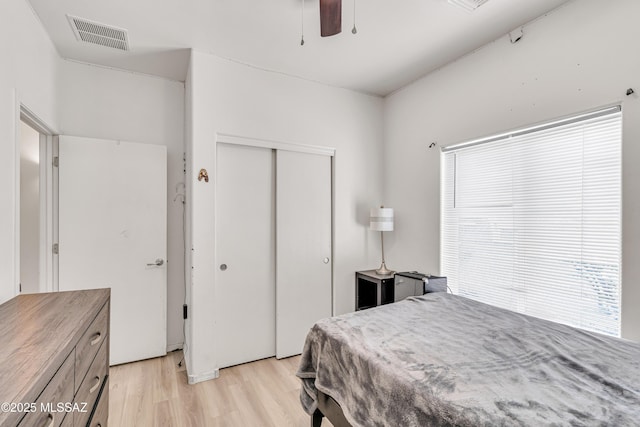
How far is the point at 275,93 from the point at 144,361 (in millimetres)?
2839

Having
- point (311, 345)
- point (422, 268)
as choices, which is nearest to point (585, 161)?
point (422, 268)

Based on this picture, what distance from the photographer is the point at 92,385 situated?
1384 millimetres

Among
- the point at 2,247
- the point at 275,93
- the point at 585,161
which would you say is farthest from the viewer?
the point at 275,93

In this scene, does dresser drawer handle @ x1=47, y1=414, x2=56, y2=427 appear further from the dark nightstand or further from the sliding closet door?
the dark nightstand

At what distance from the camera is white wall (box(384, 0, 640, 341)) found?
67.7 inches

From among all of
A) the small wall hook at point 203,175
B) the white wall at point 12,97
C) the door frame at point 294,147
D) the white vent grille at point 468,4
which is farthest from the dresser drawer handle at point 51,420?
the white vent grille at point 468,4

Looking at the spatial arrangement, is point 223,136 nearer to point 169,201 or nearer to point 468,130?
point 169,201

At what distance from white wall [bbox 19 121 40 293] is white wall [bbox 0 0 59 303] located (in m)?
0.83

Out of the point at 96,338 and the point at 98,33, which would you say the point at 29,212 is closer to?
the point at 98,33

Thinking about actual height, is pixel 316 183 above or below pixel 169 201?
above

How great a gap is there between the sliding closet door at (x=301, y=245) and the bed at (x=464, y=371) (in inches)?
47.9

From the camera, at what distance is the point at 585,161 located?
1935mm

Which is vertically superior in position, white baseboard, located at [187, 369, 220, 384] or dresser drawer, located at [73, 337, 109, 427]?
dresser drawer, located at [73, 337, 109, 427]

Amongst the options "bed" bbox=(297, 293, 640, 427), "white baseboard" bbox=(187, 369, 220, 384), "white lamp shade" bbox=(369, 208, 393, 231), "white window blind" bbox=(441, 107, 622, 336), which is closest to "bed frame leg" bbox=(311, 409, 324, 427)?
"bed" bbox=(297, 293, 640, 427)
